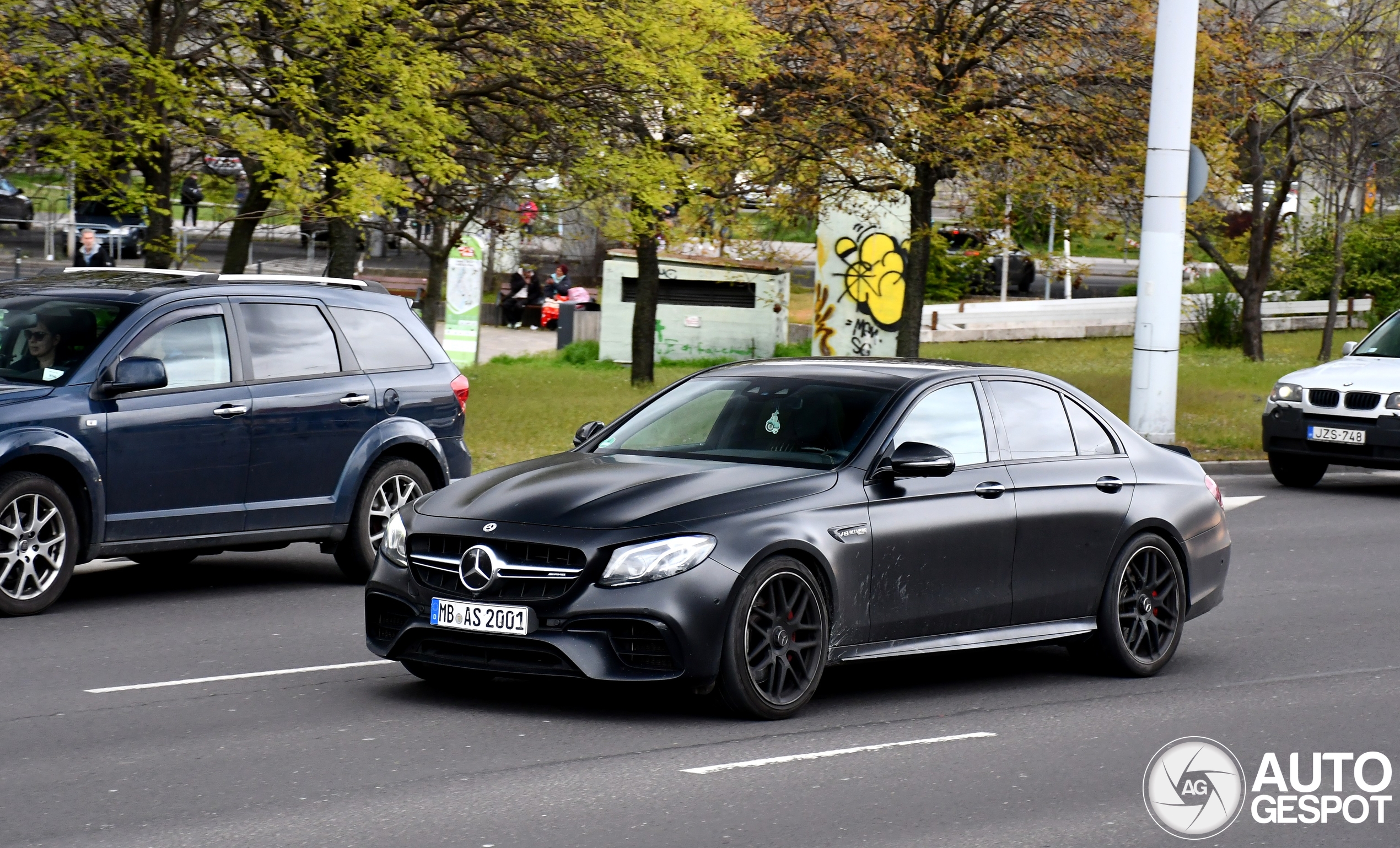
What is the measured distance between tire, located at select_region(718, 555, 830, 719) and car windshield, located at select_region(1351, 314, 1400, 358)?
508 inches

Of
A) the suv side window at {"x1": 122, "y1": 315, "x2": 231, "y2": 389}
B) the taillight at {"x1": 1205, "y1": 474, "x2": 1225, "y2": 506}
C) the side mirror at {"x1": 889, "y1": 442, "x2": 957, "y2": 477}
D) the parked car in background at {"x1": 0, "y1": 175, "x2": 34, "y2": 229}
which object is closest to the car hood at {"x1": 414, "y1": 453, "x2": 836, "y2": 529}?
the side mirror at {"x1": 889, "y1": 442, "x2": 957, "y2": 477}

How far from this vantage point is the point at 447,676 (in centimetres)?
818

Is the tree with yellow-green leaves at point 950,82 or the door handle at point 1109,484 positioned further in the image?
the tree with yellow-green leaves at point 950,82

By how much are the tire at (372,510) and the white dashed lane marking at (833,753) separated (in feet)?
16.1

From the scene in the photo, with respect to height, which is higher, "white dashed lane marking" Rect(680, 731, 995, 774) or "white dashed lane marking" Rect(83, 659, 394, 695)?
"white dashed lane marking" Rect(680, 731, 995, 774)

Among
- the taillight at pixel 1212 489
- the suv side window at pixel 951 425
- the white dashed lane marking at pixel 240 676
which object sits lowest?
the white dashed lane marking at pixel 240 676

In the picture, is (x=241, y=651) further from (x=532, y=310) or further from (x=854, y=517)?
(x=532, y=310)

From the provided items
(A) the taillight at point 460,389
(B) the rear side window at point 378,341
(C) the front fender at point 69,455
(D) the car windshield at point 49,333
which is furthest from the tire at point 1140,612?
(D) the car windshield at point 49,333

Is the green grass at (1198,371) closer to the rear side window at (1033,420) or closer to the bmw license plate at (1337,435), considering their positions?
the bmw license plate at (1337,435)

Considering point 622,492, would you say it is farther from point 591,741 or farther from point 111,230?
point 111,230

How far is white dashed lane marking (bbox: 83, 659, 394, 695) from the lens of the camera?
8.06 metres

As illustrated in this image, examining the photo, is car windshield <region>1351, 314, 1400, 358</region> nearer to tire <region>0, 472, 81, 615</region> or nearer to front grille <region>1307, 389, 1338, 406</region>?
front grille <region>1307, 389, 1338, 406</region>

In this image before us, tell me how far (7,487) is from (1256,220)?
29218 millimetres

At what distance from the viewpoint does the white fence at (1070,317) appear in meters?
38.9
